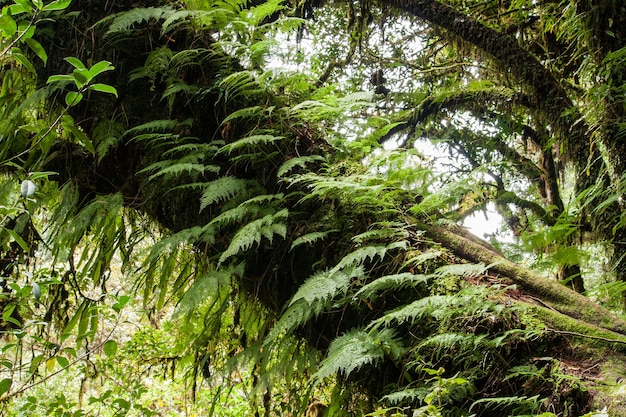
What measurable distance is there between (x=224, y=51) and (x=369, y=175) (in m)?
1.18

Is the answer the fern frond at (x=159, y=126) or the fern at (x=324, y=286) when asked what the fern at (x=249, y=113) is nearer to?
the fern frond at (x=159, y=126)

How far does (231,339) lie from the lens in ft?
9.49

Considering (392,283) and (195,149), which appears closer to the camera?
(392,283)

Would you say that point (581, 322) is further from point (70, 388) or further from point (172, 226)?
point (70, 388)

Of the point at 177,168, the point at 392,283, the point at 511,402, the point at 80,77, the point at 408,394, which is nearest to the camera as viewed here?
the point at 511,402

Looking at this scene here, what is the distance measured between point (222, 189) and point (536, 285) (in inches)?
57.2

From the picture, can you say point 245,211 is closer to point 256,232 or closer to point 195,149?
point 256,232

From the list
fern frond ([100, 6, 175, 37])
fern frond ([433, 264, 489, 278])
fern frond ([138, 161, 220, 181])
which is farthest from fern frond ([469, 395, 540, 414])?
fern frond ([100, 6, 175, 37])

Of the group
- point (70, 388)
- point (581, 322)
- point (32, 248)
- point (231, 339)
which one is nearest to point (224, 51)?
point (231, 339)

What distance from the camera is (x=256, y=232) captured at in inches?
83.2

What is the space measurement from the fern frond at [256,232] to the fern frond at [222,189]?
0.24 meters

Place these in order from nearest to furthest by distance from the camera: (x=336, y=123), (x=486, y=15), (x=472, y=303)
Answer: (x=472, y=303), (x=336, y=123), (x=486, y=15)

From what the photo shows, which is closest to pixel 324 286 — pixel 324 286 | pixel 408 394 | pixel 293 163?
pixel 324 286

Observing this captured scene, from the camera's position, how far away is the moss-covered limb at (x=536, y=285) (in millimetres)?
1872
